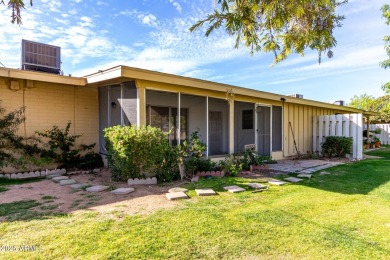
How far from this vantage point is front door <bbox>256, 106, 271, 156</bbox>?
9.45 meters

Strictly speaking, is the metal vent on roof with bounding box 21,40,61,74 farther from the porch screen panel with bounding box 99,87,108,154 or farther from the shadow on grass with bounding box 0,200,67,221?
the shadow on grass with bounding box 0,200,67,221

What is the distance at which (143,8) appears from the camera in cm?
813

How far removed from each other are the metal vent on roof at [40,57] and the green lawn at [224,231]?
160 inches

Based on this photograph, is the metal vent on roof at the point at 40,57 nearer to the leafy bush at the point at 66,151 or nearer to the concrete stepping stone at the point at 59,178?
the leafy bush at the point at 66,151

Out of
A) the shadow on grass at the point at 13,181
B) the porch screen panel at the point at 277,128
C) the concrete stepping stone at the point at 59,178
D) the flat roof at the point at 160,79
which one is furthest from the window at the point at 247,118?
the shadow on grass at the point at 13,181

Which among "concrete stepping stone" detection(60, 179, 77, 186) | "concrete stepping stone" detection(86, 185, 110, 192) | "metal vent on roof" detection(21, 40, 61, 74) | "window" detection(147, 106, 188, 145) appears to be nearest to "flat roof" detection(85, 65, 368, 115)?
"metal vent on roof" detection(21, 40, 61, 74)

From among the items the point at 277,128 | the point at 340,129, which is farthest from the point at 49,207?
the point at 340,129

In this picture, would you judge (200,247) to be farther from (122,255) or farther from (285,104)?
(285,104)

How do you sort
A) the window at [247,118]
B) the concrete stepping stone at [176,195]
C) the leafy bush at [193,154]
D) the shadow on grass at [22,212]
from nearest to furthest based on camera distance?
the shadow on grass at [22,212], the concrete stepping stone at [176,195], the leafy bush at [193,154], the window at [247,118]

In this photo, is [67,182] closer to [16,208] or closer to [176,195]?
[16,208]

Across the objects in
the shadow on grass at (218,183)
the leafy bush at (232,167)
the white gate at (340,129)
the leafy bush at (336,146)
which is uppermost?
the white gate at (340,129)

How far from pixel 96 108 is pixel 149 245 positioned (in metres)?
5.78

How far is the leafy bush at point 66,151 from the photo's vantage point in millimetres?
6312

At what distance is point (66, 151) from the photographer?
6.56 meters
